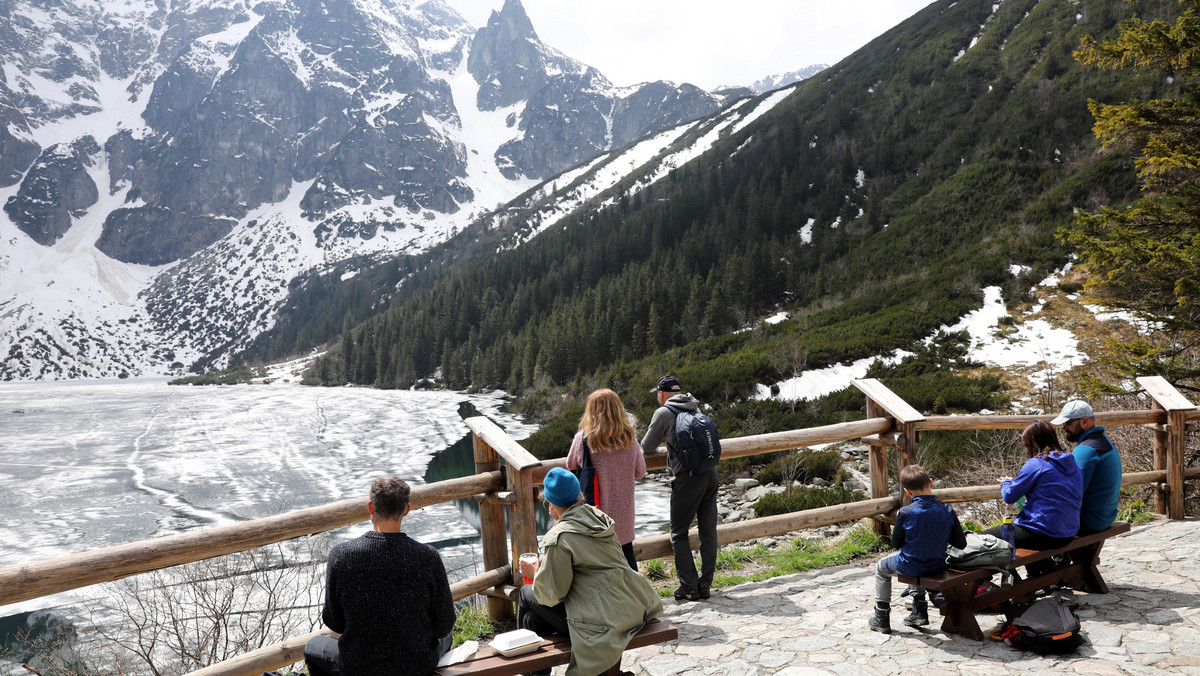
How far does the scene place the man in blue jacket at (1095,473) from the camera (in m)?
4.64

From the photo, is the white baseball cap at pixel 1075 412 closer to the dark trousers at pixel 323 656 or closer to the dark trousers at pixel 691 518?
the dark trousers at pixel 691 518

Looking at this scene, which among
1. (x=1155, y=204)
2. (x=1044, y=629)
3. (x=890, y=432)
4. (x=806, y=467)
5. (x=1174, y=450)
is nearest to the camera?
(x=1044, y=629)

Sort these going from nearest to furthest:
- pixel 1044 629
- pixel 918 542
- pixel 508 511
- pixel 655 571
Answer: pixel 1044 629
pixel 918 542
pixel 508 511
pixel 655 571

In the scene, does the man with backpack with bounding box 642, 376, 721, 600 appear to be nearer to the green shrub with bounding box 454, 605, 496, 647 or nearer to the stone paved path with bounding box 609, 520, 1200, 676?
the stone paved path with bounding box 609, 520, 1200, 676

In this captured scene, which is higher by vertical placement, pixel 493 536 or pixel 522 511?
pixel 522 511

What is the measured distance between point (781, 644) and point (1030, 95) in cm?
6144

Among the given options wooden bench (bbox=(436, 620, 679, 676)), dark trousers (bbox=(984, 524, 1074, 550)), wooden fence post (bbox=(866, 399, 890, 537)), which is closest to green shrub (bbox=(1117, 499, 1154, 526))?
wooden fence post (bbox=(866, 399, 890, 537))

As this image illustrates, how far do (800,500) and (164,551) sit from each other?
12489mm

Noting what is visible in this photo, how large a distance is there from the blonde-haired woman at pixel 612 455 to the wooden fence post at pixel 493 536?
67 centimetres

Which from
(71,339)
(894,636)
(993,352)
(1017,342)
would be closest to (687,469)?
(894,636)

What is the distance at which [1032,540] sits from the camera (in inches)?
177

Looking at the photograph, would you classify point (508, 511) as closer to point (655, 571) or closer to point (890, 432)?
point (655, 571)

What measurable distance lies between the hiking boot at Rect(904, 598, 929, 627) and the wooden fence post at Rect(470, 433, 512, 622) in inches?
108

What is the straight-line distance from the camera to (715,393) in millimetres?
31141
